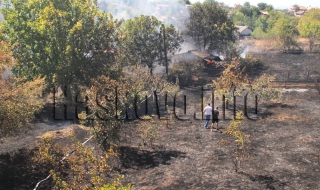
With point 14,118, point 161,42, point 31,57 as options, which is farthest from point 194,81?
point 14,118

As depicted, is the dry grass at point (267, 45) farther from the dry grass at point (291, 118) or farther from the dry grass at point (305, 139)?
the dry grass at point (305, 139)

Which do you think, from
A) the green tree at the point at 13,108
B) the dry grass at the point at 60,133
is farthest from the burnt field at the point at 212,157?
the green tree at the point at 13,108

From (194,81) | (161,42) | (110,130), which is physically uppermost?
(161,42)

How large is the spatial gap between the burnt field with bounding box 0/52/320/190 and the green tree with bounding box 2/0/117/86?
4.41m

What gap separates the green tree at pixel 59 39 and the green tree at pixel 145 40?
694cm

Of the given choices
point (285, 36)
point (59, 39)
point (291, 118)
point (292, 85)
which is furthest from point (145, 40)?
point (285, 36)

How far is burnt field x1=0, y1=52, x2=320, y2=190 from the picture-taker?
987 cm

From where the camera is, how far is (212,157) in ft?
38.4

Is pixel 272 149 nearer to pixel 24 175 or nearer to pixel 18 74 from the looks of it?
pixel 24 175

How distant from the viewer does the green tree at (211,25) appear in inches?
1376

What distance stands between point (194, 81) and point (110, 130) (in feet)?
57.8

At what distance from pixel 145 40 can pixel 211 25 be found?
1117 cm

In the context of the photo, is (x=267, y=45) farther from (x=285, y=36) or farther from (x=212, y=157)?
(x=212, y=157)

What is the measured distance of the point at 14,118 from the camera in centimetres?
1091
